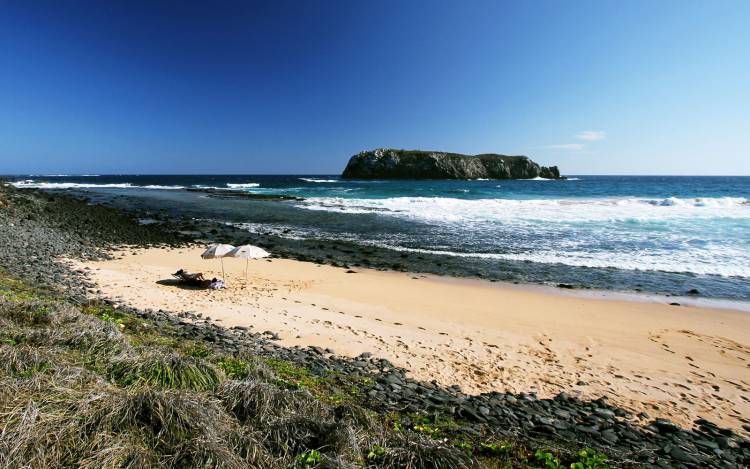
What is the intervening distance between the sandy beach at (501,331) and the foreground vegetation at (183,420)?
213 centimetres

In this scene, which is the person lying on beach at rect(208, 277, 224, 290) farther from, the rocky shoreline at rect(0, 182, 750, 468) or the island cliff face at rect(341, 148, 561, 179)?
the island cliff face at rect(341, 148, 561, 179)

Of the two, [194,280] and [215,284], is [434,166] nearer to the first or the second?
[215,284]

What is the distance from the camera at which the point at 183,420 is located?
3250mm

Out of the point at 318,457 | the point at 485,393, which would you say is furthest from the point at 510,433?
the point at 318,457

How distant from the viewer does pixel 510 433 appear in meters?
4.41

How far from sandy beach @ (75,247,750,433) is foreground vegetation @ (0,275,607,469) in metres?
2.13

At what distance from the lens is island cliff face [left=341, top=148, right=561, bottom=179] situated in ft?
386

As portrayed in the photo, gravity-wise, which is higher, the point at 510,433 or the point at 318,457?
the point at 318,457

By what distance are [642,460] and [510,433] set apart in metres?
1.44

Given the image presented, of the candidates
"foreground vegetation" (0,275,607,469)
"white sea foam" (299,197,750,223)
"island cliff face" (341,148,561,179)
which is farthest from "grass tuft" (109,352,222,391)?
"island cliff face" (341,148,561,179)

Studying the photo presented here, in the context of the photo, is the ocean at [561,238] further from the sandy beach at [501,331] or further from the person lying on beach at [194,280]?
the person lying on beach at [194,280]

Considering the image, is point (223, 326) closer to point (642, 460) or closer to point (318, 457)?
point (318, 457)

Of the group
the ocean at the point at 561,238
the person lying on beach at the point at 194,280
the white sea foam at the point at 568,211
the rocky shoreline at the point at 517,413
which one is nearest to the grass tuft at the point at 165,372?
the rocky shoreline at the point at 517,413

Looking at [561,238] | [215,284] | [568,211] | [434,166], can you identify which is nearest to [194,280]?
[215,284]
